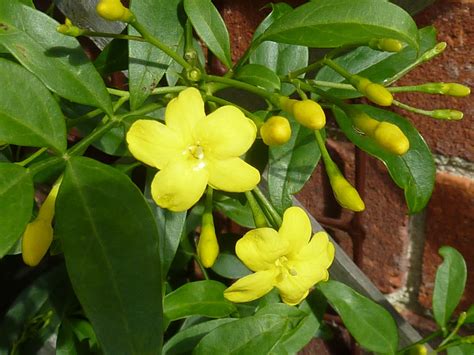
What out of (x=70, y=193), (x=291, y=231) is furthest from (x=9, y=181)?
(x=291, y=231)

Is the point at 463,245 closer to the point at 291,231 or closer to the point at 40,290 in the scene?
the point at 291,231

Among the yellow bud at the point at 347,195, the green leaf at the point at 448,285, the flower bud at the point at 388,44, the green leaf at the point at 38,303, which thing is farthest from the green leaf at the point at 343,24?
the green leaf at the point at 38,303

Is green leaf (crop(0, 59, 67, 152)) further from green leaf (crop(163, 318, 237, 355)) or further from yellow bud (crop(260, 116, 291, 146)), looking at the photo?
green leaf (crop(163, 318, 237, 355))

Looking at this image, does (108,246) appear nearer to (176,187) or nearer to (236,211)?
(176,187)

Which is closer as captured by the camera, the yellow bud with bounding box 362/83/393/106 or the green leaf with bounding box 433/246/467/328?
the yellow bud with bounding box 362/83/393/106

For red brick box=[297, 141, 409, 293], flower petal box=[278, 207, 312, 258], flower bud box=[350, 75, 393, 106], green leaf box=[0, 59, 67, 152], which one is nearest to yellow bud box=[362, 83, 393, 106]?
flower bud box=[350, 75, 393, 106]

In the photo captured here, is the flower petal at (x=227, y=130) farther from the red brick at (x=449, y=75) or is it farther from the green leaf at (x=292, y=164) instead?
the red brick at (x=449, y=75)

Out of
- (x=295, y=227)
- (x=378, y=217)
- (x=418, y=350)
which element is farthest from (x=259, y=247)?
(x=378, y=217)
